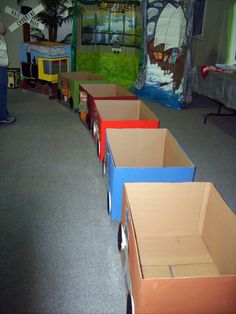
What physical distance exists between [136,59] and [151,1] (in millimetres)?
869

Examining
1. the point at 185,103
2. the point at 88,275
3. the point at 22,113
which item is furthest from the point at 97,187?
the point at 185,103

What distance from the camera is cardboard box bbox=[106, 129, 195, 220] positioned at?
1.57 m

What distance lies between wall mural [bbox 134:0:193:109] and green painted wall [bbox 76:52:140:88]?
0.37 m

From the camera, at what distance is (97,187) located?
2.11 metres

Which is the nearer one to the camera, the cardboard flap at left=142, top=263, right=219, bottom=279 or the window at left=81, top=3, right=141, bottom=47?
the cardboard flap at left=142, top=263, right=219, bottom=279

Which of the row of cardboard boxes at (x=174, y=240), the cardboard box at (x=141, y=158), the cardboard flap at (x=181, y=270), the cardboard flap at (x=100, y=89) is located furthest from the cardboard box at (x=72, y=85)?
the cardboard flap at (x=181, y=270)

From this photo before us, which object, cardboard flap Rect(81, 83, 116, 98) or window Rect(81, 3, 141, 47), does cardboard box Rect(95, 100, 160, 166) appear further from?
window Rect(81, 3, 141, 47)

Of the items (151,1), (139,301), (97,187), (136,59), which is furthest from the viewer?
(136,59)

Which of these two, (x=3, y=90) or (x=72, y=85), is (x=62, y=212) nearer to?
(x=3, y=90)

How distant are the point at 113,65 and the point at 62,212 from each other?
3511 millimetres

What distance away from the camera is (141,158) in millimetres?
2215

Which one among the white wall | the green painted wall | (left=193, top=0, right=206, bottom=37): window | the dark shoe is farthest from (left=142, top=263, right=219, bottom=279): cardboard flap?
the white wall

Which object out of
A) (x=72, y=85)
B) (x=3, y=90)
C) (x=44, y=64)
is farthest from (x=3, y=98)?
(x=44, y=64)

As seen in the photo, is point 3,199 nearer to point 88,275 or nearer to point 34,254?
point 34,254
